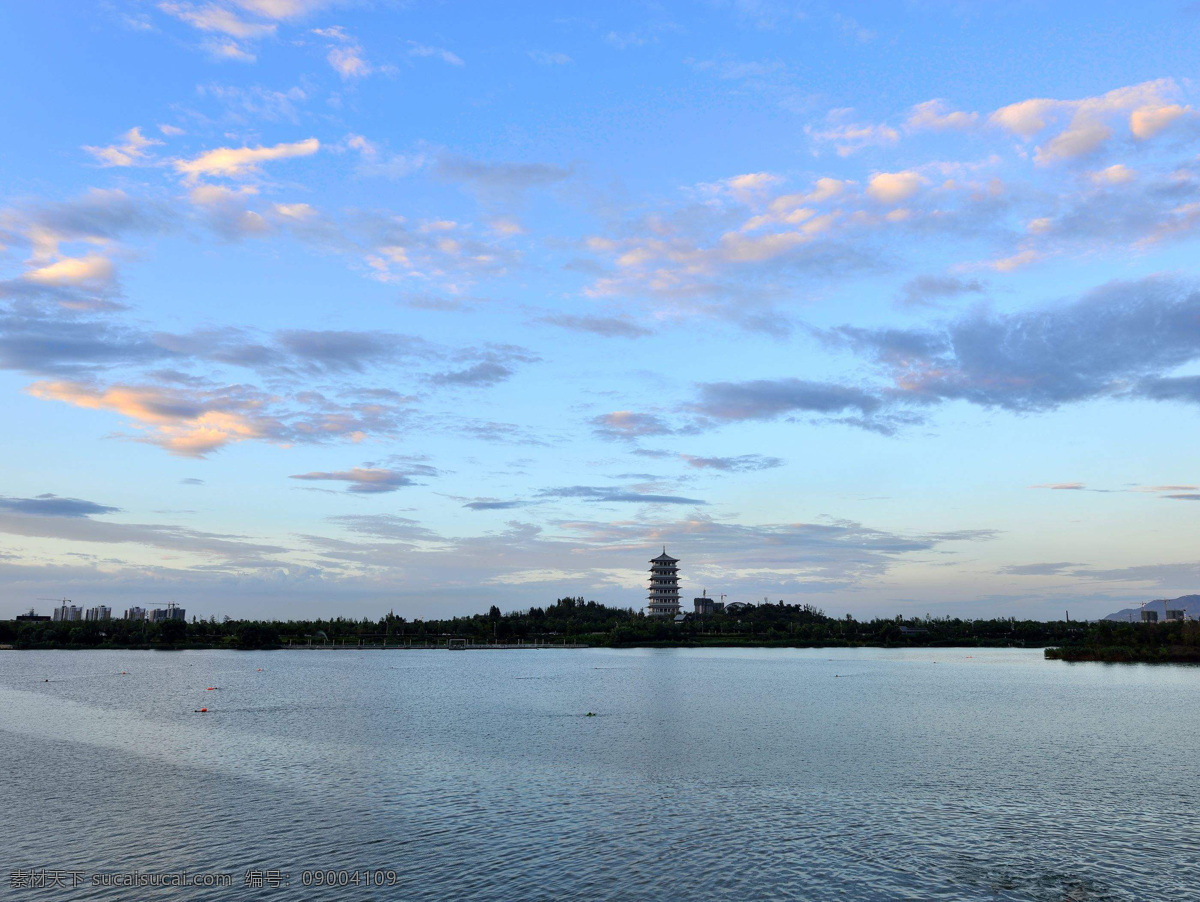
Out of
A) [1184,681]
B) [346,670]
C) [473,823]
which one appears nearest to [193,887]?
[473,823]

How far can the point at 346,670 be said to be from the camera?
179125 millimetres

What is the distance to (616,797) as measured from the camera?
52.4 m

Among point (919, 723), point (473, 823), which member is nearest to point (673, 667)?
point (919, 723)

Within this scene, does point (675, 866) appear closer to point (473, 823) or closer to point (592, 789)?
point (473, 823)

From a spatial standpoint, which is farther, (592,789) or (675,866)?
(592,789)

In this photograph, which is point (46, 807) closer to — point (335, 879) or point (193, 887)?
point (193, 887)

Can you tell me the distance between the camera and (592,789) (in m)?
54.8

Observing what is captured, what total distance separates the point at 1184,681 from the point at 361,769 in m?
148

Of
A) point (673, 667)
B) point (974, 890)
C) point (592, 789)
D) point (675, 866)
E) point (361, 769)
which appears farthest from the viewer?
point (673, 667)

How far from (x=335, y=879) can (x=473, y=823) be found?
10.6 meters

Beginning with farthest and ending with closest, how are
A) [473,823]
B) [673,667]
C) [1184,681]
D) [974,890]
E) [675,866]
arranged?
1. [673,667]
2. [1184,681]
3. [473,823]
4. [675,866]
5. [974,890]

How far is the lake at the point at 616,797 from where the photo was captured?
121 ft

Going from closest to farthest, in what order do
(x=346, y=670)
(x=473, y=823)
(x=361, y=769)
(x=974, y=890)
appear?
(x=974, y=890) → (x=473, y=823) → (x=361, y=769) → (x=346, y=670)

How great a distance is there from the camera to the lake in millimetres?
36750
